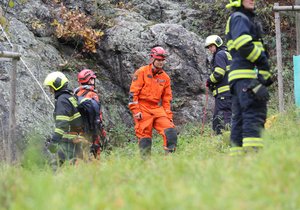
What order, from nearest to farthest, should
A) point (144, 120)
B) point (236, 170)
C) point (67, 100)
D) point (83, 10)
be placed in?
1. point (236, 170)
2. point (67, 100)
3. point (144, 120)
4. point (83, 10)

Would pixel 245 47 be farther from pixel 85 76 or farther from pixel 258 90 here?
pixel 85 76

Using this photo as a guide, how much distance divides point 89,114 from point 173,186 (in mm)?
4304

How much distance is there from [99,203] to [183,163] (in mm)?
1260

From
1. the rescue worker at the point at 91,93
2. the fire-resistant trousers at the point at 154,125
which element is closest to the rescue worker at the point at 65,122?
the rescue worker at the point at 91,93

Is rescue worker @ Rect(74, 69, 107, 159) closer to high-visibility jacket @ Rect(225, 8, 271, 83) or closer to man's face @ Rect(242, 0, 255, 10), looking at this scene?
high-visibility jacket @ Rect(225, 8, 271, 83)

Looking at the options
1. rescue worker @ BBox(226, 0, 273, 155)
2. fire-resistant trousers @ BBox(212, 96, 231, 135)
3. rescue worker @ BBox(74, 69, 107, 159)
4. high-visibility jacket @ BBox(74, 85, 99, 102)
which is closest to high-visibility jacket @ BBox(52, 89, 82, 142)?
rescue worker @ BBox(74, 69, 107, 159)

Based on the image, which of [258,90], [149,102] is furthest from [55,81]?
[258,90]

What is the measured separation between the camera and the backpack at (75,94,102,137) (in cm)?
762

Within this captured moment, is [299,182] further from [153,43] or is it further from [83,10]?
[83,10]

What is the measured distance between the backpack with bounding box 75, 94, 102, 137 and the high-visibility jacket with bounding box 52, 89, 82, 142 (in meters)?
0.08

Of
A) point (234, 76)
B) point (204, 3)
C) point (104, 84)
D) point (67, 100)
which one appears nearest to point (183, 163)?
point (234, 76)

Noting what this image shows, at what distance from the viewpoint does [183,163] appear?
4348 mm

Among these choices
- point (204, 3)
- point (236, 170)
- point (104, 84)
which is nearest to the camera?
point (236, 170)

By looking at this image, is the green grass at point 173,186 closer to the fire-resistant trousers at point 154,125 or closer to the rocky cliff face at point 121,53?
the fire-resistant trousers at point 154,125
